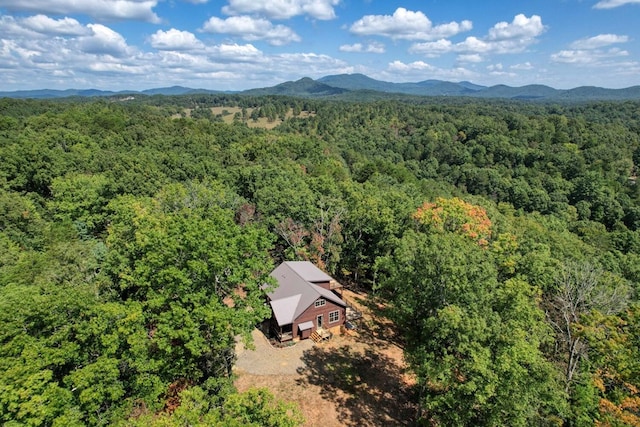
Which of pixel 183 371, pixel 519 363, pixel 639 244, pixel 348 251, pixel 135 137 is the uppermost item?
pixel 135 137

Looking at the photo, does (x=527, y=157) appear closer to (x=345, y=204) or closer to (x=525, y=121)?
(x=525, y=121)

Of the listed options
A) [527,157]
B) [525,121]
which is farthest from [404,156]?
[525,121]

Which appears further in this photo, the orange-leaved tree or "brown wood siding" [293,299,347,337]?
the orange-leaved tree

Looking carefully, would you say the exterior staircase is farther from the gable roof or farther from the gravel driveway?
the gable roof

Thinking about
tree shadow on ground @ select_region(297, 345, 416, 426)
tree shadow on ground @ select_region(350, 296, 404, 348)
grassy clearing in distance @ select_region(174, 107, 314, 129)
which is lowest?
tree shadow on ground @ select_region(350, 296, 404, 348)

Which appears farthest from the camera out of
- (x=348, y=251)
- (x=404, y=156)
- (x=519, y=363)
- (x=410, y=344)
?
(x=404, y=156)

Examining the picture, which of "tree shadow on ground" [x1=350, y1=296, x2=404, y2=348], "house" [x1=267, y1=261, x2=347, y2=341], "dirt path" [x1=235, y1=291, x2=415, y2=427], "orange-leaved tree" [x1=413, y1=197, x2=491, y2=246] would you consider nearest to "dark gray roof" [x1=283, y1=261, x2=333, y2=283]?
"house" [x1=267, y1=261, x2=347, y2=341]

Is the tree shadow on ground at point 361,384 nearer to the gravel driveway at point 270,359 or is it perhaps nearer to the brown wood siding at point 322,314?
the gravel driveway at point 270,359
